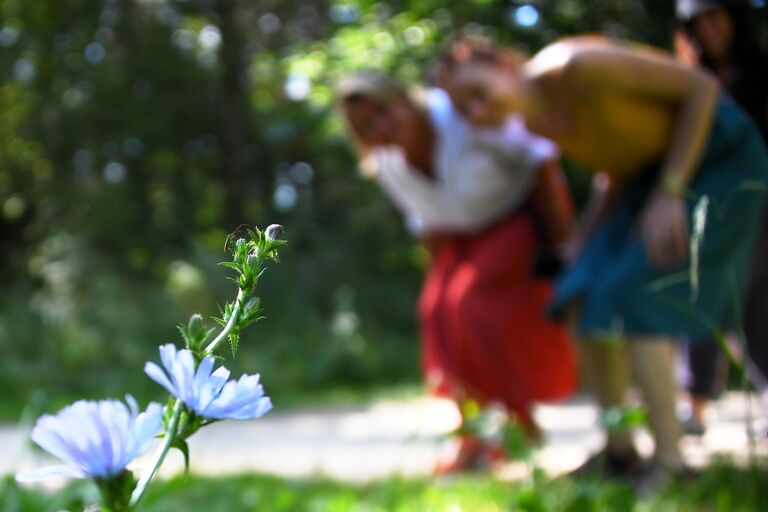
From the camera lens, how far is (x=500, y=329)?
135 inches

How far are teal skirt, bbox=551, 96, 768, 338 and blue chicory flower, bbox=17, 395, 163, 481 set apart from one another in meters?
2.04

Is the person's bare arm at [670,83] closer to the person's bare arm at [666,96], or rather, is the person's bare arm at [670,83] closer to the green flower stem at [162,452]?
the person's bare arm at [666,96]

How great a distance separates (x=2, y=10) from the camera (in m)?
12.8

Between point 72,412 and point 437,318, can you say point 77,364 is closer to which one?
point 437,318

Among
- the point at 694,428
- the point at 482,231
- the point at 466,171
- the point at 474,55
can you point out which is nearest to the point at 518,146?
the point at 466,171

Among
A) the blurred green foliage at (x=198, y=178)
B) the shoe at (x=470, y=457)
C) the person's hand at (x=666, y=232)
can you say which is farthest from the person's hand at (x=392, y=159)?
the blurred green foliage at (x=198, y=178)

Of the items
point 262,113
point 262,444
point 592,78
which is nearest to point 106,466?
point 592,78

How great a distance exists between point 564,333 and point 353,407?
8.62 feet

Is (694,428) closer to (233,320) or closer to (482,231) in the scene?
(482,231)

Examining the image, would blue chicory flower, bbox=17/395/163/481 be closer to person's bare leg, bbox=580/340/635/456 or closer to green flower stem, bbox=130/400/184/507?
green flower stem, bbox=130/400/184/507

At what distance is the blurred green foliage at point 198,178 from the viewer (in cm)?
661

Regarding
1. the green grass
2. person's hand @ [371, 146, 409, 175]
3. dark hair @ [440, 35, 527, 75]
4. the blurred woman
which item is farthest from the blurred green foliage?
the green grass

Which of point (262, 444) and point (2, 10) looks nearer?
point (262, 444)

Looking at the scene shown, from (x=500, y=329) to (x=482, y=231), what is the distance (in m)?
0.39
